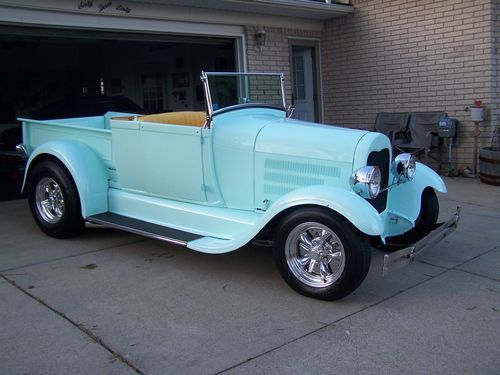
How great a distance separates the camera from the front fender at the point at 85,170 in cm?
527

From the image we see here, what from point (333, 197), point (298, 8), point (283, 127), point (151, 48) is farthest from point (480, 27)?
point (151, 48)

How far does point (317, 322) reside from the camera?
3648mm

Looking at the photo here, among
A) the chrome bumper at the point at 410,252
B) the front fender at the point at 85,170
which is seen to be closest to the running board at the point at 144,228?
Answer: the front fender at the point at 85,170

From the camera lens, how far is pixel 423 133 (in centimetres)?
966

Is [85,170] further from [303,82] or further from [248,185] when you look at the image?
[303,82]

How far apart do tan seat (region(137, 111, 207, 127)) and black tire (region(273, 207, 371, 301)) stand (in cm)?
190

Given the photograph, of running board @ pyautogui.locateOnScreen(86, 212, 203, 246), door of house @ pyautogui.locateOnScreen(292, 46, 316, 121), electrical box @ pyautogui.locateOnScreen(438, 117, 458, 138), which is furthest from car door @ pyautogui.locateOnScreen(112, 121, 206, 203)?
door of house @ pyautogui.locateOnScreen(292, 46, 316, 121)

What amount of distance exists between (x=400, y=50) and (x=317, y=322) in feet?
24.8

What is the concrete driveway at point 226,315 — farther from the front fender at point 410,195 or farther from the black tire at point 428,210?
the front fender at point 410,195

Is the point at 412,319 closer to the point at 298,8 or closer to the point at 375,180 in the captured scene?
the point at 375,180

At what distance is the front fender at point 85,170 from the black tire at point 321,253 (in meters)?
2.19

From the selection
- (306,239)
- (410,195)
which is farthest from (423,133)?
(306,239)

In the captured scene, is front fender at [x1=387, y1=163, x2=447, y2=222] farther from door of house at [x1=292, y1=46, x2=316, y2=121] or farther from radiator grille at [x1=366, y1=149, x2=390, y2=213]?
door of house at [x1=292, y1=46, x2=316, y2=121]

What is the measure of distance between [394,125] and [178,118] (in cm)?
585
